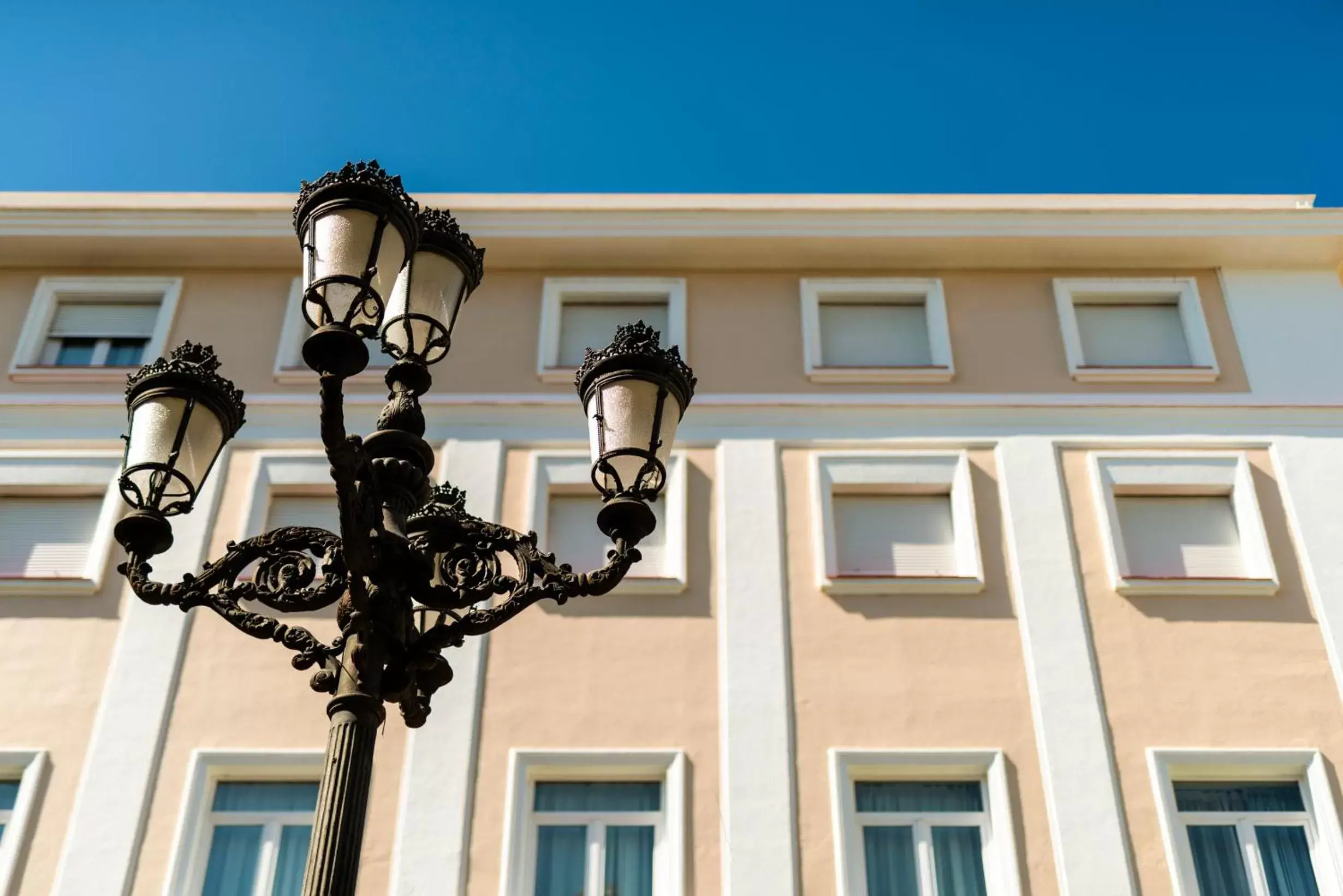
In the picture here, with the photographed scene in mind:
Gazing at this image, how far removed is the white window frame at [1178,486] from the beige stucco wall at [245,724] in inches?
242

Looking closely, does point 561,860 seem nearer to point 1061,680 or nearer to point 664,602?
point 664,602

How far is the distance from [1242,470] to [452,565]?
9.34 m

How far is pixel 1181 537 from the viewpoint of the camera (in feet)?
42.9

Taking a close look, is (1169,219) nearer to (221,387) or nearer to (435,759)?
(435,759)

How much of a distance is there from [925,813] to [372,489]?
22.9ft

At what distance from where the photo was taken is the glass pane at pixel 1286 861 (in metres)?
11.0

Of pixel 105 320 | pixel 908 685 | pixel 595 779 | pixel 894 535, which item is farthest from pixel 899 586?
pixel 105 320

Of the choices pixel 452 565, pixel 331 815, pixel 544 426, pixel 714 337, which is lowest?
pixel 331 815

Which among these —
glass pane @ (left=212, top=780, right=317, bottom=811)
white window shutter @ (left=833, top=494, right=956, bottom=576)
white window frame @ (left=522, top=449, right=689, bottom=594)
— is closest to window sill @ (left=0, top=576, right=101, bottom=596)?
glass pane @ (left=212, top=780, right=317, bottom=811)

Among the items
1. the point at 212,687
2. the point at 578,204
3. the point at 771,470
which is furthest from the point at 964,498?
the point at 212,687

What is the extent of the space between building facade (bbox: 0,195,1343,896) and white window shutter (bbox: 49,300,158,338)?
34 millimetres

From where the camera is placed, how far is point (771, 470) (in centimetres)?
1321

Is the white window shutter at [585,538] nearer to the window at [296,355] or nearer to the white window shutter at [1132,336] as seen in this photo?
the window at [296,355]

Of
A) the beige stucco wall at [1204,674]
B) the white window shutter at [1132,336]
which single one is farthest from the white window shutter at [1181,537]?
the white window shutter at [1132,336]
